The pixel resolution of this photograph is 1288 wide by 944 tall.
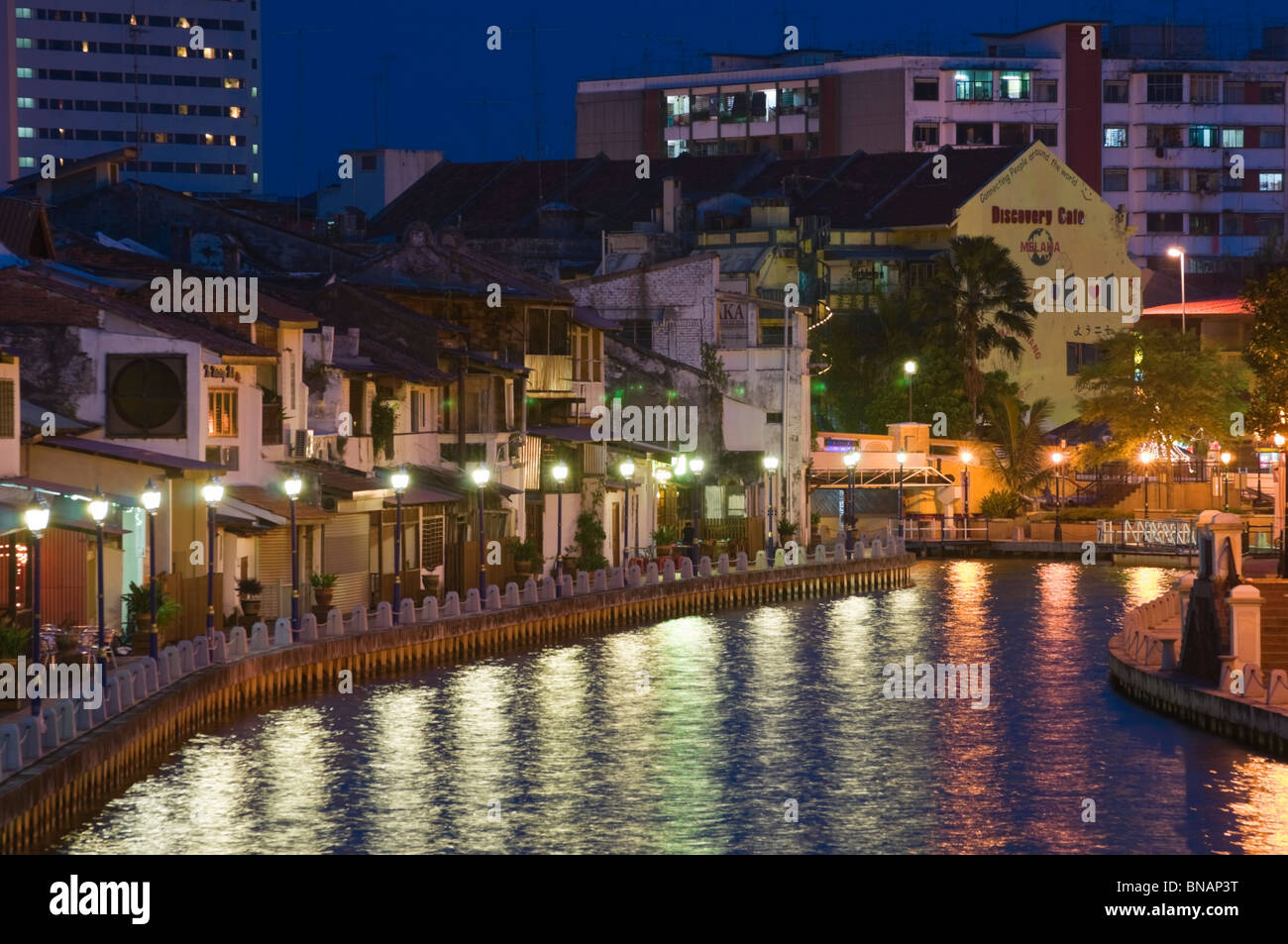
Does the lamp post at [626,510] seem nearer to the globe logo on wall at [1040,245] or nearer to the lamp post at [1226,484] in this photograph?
the lamp post at [1226,484]

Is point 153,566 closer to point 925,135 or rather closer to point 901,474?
point 901,474

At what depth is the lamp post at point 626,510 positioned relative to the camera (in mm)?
70688

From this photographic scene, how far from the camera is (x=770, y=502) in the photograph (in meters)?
→ 82.9

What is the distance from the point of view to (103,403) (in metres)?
49.8

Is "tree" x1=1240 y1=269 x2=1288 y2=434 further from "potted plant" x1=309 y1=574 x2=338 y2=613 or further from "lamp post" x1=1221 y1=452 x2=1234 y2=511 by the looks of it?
"lamp post" x1=1221 y1=452 x2=1234 y2=511

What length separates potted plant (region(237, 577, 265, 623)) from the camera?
50.5 metres

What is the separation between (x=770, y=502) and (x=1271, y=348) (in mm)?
28869

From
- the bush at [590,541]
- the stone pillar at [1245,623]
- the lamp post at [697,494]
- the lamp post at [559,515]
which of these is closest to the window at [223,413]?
the lamp post at [559,515]

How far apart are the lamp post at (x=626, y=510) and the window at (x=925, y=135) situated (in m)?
64.6

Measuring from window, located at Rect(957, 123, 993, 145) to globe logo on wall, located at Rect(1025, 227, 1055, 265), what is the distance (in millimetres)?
25863
